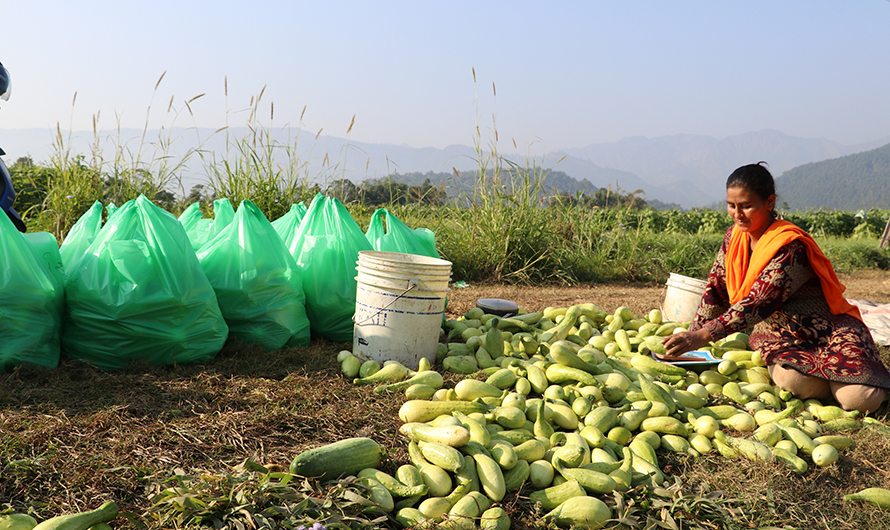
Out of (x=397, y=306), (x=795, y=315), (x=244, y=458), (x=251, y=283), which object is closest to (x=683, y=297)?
(x=795, y=315)

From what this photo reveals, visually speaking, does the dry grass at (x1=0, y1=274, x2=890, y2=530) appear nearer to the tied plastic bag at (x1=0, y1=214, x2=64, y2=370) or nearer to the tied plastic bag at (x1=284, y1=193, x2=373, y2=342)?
the tied plastic bag at (x1=0, y1=214, x2=64, y2=370)

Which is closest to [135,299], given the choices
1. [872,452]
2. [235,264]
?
[235,264]

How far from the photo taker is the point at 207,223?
3930 millimetres

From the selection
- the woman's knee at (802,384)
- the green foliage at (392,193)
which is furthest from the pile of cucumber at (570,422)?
the green foliage at (392,193)

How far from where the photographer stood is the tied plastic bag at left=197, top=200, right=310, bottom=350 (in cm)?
304

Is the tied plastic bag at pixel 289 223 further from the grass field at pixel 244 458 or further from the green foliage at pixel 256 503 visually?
the green foliage at pixel 256 503

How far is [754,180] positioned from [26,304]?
11.6ft

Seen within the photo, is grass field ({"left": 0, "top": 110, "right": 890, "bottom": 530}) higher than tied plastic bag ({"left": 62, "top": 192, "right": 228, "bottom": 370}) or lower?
lower

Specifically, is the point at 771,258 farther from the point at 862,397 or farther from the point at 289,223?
the point at 289,223

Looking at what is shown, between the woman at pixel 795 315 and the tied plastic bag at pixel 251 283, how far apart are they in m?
2.10

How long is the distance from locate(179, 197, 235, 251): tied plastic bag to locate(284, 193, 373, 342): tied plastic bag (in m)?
0.52

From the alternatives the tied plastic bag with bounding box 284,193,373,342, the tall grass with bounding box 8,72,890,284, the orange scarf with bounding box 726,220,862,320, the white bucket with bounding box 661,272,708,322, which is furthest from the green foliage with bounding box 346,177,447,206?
the orange scarf with bounding box 726,220,862,320

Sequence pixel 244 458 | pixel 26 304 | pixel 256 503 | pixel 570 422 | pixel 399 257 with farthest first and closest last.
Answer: pixel 399 257 < pixel 26 304 < pixel 570 422 < pixel 244 458 < pixel 256 503

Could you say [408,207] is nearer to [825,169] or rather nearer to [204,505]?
[204,505]
